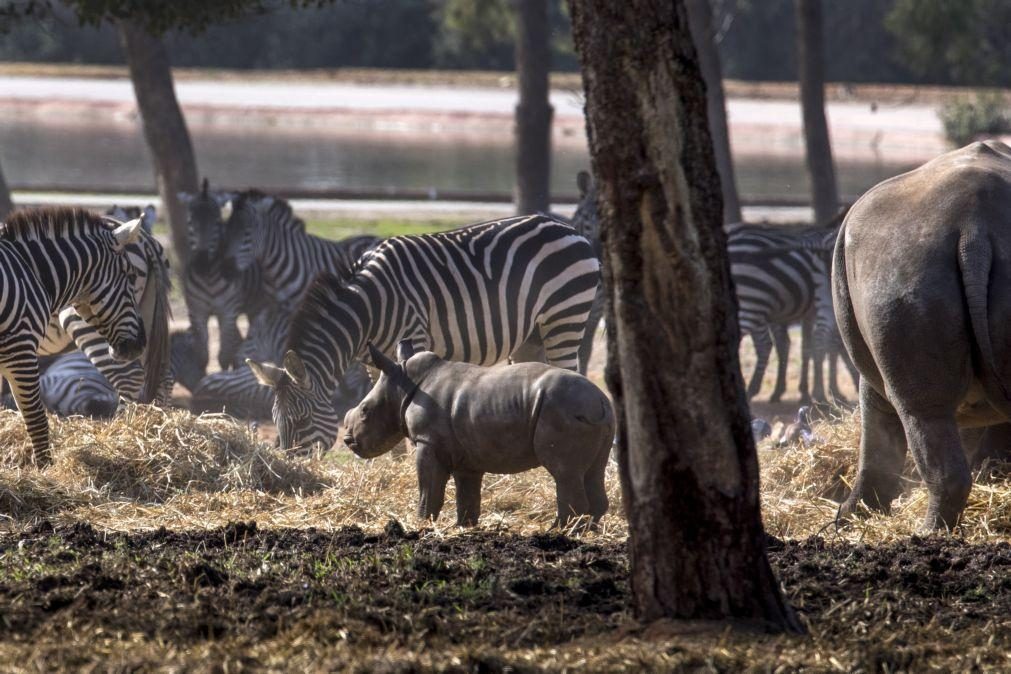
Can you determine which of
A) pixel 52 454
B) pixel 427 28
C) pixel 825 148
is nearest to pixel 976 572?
pixel 52 454

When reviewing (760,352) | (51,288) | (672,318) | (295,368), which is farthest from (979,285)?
(760,352)

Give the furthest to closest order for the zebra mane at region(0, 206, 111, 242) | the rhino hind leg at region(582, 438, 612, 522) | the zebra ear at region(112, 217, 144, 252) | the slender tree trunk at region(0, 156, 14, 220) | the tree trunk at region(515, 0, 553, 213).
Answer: the tree trunk at region(515, 0, 553, 213) → the slender tree trunk at region(0, 156, 14, 220) → the zebra ear at region(112, 217, 144, 252) → the zebra mane at region(0, 206, 111, 242) → the rhino hind leg at region(582, 438, 612, 522)

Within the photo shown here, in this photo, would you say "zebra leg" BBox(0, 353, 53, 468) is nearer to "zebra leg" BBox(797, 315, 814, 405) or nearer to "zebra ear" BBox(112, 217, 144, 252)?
"zebra ear" BBox(112, 217, 144, 252)

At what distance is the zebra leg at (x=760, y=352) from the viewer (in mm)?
12734

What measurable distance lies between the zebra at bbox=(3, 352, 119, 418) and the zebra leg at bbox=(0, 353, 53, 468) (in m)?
2.36

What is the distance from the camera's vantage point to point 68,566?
5.26 meters

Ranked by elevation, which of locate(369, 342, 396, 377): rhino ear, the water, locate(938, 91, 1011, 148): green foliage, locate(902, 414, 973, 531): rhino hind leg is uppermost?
locate(938, 91, 1011, 148): green foliage

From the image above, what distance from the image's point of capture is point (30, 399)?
8336mm

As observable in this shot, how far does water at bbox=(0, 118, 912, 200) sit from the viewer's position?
31.3 m

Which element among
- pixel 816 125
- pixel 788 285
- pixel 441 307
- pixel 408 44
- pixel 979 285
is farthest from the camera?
pixel 408 44

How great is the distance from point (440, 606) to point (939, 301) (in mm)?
2631

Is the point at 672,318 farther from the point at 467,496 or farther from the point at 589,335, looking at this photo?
the point at 589,335

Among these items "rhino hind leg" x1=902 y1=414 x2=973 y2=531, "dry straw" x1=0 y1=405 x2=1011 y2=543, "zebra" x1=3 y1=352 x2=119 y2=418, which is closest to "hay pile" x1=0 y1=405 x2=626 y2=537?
"dry straw" x1=0 y1=405 x2=1011 y2=543

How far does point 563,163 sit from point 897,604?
32169 mm
